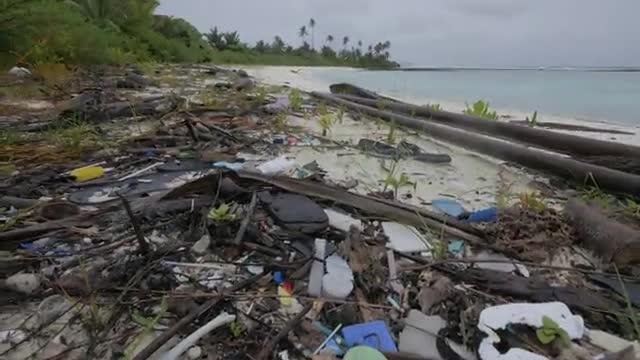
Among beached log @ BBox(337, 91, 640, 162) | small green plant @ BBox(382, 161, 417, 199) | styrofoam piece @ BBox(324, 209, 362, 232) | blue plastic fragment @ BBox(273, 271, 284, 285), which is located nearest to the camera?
blue plastic fragment @ BBox(273, 271, 284, 285)

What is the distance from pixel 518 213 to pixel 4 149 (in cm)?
332

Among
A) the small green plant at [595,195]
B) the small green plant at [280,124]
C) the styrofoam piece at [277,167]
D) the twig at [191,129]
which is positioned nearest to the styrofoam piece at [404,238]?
the styrofoam piece at [277,167]

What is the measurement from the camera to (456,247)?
174 centimetres

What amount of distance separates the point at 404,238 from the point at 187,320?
99 centimetres

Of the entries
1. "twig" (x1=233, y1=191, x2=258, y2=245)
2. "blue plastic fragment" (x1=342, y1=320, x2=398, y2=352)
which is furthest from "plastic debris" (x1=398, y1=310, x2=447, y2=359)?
"twig" (x1=233, y1=191, x2=258, y2=245)

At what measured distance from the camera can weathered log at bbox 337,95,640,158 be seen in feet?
8.70

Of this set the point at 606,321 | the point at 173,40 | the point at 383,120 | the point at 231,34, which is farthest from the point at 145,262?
the point at 231,34

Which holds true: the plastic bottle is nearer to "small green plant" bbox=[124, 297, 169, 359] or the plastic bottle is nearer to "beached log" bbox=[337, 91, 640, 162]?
"small green plant" bbox=[124, 297, 169, 359]

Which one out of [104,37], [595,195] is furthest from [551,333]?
[104,37]

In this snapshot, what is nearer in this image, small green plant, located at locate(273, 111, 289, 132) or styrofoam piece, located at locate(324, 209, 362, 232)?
styrofoam piece, located at locate(324, 209, 362, 232)

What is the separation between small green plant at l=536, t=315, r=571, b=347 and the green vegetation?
7.00 metres

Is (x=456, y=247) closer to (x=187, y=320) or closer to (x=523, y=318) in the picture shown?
(x=523, y=318)

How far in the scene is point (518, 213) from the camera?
192cm

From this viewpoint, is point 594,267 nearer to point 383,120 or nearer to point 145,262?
point 145,262
